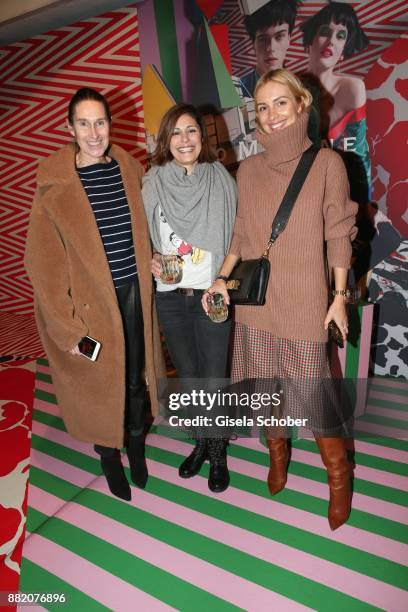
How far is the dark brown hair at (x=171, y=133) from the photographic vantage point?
5.70 ft

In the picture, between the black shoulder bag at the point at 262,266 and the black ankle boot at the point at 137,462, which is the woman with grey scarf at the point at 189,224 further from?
the black ankle boot at the point at 137,462

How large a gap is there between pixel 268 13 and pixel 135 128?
52.5 inches

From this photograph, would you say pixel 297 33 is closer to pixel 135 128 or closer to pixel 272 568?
pixel 135 128

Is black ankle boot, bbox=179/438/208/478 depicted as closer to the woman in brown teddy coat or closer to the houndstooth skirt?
the woman in brown teddy coat

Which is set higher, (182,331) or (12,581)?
(182,331)

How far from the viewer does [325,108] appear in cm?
259

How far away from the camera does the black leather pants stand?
188 centimetres

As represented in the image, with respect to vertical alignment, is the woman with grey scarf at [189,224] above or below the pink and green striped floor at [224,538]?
above

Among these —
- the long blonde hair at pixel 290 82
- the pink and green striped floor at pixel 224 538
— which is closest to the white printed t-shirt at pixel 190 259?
the long blonde hair at pixel 290 82

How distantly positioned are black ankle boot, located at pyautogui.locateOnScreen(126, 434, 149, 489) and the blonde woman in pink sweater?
710 millimetres

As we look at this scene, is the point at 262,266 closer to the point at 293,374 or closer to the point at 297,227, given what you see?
the point at 297,227

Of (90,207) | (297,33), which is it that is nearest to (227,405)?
(90,207)
